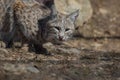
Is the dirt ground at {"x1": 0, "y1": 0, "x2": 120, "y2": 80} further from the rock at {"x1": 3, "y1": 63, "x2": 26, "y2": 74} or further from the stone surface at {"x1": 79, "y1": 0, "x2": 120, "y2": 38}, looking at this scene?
the stone surface at {"x1": 79, "y1": 0, "x2": 120, "y2": 38}

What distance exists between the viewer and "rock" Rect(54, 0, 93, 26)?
10.3 meters

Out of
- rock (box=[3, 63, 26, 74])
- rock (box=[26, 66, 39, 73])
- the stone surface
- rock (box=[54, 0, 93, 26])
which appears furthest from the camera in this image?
the stone surface

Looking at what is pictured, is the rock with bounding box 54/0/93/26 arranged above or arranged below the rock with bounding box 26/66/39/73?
above

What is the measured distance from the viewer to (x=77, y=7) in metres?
10.9

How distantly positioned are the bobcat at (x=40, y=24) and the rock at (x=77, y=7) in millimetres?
2049

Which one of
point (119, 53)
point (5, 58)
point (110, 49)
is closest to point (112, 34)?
point (110, 49)

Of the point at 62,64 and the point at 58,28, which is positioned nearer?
the point at 62,64

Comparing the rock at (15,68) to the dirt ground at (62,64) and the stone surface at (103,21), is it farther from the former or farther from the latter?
the stone surface at (103,21)

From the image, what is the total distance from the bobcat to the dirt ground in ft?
0.97

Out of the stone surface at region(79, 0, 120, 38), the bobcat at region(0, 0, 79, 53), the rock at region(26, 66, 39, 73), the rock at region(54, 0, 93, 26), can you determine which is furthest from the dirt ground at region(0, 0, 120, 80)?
the stone surface at region(79, 0, 120, 38)

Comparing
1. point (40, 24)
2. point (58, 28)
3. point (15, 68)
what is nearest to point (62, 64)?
point (58, 28)

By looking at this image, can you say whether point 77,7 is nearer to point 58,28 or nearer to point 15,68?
point 58,28

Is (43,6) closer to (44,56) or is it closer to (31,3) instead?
(31,3)

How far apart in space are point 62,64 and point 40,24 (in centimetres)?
89
